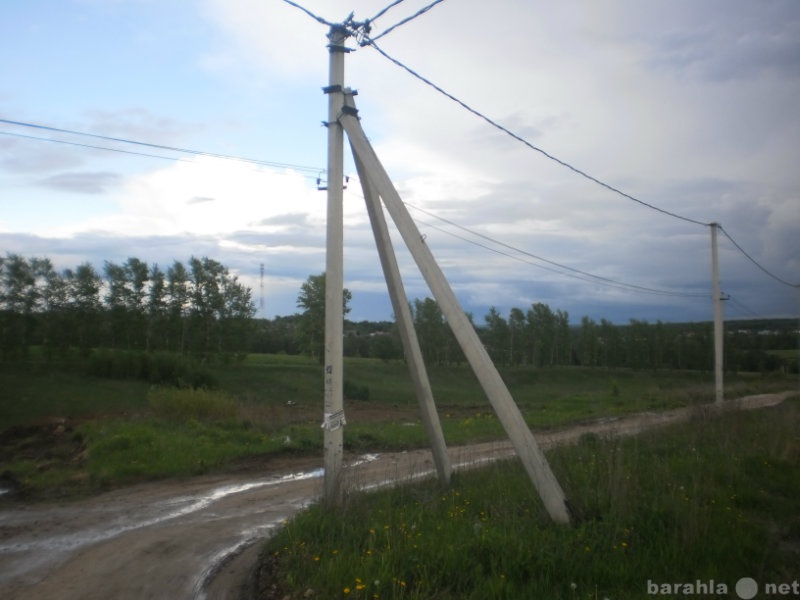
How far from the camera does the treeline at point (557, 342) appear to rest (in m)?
60.2

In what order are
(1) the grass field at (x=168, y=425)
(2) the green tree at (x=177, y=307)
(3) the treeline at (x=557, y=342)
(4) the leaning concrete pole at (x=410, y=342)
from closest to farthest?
(4) the leaning concrete pole at (x=410, y=342), (1) the grass field at (x=168, y=425), (2) the green tree at (x=177, y=307), (3) the treeline at (x=557, y=342)

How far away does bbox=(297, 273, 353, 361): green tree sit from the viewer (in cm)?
5353

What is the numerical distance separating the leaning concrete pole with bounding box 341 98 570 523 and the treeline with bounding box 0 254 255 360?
36.5 m

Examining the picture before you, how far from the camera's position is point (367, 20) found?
31.8ft

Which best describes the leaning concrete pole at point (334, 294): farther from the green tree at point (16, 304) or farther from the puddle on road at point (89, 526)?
the green tree at point (16, 304)

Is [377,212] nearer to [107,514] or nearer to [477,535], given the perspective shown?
[477,535]

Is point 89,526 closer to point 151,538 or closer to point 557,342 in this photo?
point 151,538

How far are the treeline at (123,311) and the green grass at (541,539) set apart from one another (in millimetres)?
37387

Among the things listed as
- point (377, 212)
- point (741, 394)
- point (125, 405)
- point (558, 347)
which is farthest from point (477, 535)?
point (558, 347)

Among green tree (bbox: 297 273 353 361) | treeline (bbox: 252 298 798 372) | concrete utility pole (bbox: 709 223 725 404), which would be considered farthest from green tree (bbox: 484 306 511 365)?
concrete utility pole (bbox: 709 223 725 404)

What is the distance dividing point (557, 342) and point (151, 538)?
2822 inches

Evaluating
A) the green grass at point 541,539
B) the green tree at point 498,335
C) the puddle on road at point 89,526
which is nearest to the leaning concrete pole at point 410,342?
the green grass at point 541,539

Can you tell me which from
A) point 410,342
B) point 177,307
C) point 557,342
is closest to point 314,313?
point 177,307

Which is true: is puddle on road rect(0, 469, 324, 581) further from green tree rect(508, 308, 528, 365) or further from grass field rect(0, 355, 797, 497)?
green tree rect(508, 308, 528, 365)
